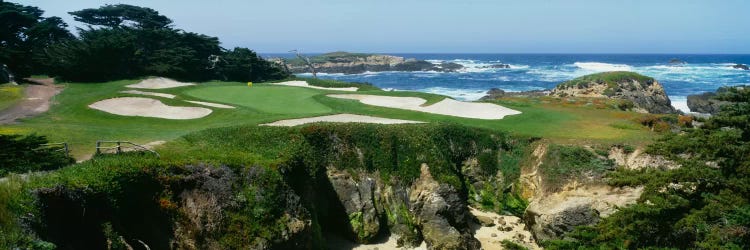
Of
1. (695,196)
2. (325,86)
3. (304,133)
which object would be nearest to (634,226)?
(695,196)

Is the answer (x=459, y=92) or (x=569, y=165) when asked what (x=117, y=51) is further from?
(x=459, y=92)

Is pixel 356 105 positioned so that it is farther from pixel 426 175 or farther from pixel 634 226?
pixel 634 226

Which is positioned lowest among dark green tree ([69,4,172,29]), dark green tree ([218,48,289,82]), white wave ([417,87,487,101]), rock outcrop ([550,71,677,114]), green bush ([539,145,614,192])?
white wave ([417,87,487,101])

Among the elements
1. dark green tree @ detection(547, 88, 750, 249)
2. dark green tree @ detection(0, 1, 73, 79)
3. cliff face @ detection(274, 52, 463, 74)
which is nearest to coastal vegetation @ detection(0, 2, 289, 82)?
dark green tree @ detection(0, 1, 73, 79)

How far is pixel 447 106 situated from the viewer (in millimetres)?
25688

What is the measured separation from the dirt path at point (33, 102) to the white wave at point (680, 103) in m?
49.8

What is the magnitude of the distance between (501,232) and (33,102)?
80.3 ft

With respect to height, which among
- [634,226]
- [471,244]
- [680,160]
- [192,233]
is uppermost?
[680,160]

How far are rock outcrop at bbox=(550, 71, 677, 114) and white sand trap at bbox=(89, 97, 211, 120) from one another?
3364cm

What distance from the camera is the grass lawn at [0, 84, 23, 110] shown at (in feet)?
83.3

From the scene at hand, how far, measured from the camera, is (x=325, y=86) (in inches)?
1528

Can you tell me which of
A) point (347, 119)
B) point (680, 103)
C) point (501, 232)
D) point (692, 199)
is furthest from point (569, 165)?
point (680, 103)

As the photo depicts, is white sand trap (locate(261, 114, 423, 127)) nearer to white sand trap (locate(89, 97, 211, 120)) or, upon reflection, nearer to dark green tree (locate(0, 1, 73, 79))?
white sand trap (locate(89, 97, 211, 120))

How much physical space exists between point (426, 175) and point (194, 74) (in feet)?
102
